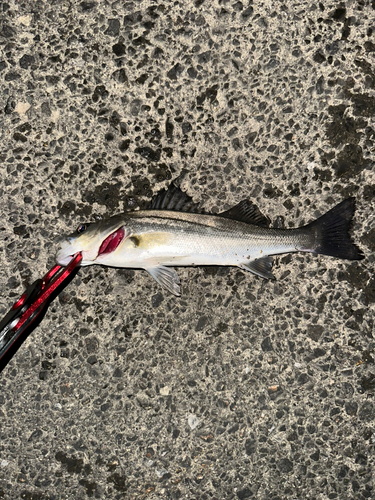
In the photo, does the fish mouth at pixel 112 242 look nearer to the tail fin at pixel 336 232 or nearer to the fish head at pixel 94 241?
the fish head at pixel 94 241

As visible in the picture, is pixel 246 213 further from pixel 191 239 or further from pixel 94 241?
pixel 94 241

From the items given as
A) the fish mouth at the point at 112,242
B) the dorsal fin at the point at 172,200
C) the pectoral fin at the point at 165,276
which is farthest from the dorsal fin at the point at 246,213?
the fish mouth at the point at 112,242

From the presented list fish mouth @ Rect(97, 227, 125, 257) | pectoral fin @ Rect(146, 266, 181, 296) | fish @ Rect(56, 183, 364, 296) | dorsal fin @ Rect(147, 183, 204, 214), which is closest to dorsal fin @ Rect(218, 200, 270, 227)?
fish @ Rect(56, 183, 364, 296)

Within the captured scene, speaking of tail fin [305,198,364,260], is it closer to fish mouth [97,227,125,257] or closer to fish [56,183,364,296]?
fish [56,183,364,296]

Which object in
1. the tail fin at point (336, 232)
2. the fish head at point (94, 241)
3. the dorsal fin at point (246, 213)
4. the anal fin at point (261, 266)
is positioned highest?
the tail fin at point (336, 232)

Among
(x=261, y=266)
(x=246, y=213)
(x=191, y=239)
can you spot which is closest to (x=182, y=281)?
(x=191, y=239)

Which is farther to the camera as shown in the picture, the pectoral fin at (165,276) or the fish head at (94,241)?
the pectoral fin at (165,276)
